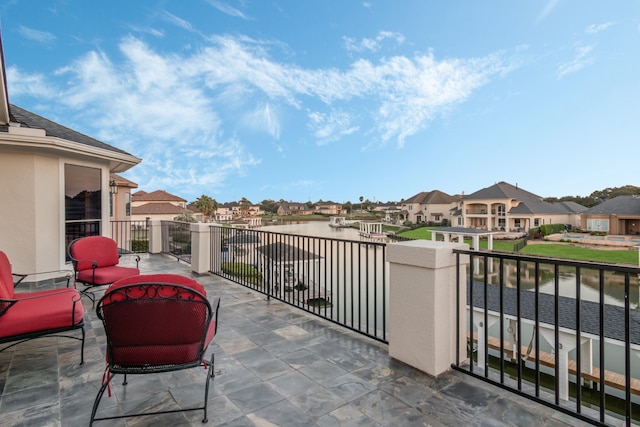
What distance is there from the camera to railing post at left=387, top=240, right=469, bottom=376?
7.76 ft

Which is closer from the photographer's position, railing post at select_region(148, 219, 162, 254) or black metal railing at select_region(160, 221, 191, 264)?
black metal railing at select_region(160, 221, 191, 264)

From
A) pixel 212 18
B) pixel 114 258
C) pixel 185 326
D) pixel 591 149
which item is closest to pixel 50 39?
pixel 212 18

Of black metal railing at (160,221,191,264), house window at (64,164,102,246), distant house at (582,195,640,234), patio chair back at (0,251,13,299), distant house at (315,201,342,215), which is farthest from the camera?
distant house at (315,201,342,215)

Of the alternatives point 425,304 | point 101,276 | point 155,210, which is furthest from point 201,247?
point 155,210

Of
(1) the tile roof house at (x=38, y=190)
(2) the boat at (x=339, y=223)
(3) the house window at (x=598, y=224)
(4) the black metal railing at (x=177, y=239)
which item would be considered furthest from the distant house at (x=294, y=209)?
(1) the tile roof house at (x=38, y=190)

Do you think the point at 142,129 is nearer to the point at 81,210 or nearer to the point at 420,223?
the point at 81,210

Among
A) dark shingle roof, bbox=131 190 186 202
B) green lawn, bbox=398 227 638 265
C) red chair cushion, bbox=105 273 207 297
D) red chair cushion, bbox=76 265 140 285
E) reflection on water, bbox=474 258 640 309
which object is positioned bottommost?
reflection on water, bbox=474 258 640 309

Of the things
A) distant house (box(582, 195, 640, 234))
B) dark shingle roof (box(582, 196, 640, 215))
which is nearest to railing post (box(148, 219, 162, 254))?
distant house (box(582, 195, 640, 234))

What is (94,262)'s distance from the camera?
4.20 m

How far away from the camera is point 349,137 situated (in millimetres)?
37188

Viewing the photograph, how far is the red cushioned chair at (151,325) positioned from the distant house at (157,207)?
2611cm

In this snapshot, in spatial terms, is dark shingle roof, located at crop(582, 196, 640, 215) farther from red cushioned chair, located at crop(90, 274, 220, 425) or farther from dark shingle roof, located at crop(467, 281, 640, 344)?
red cushioned chair, located at crop(90, 274, 220, 425)

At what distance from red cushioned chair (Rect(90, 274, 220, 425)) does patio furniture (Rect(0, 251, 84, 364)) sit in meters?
1.10

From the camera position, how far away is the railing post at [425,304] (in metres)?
2.37
